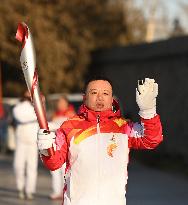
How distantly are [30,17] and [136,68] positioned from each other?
17.6 ft

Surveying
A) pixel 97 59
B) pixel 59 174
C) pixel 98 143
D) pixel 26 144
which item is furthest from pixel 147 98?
pixel 97 59

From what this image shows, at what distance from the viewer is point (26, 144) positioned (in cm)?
1236

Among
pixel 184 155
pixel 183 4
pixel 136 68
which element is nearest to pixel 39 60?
pixel 136 68

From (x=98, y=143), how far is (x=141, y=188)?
329 inches

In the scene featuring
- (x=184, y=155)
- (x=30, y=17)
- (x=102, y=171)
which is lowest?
(x=184, y=155)

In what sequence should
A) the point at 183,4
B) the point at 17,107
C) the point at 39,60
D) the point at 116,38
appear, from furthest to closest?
the point at 183,4, the point at 116,38, the point at 39,60, the point at 17,107

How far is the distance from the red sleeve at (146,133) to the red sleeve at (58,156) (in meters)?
0.49

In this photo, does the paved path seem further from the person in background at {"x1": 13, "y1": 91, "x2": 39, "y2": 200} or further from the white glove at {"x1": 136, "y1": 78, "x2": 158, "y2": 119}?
the white glove at {"x1": 136, "y1": 78, "x2": 158, "y2": 119}

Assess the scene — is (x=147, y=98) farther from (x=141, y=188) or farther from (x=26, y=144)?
(x=141, y=188)

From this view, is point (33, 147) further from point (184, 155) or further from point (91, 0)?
point (91, 0)

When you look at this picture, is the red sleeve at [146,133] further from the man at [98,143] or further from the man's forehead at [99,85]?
the man's forehead at [99,85]

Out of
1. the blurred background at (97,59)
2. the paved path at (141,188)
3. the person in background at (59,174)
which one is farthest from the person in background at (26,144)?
the blurred background at (97,59)

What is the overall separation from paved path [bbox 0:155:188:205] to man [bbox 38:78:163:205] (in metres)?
6.18

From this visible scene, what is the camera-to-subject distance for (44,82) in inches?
1003
